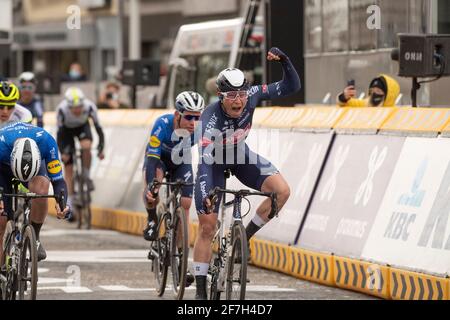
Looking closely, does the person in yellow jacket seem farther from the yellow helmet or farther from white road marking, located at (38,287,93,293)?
the yellow helmet

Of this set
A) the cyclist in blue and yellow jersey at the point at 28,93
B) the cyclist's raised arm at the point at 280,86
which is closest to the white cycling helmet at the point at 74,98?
the cyclist in blue and yellow jersey at the point at 28,93

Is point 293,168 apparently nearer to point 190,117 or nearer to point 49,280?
point 190,117

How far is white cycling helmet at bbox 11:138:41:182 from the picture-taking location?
10516mm

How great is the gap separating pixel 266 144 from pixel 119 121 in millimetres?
6254

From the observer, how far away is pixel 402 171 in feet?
41.2

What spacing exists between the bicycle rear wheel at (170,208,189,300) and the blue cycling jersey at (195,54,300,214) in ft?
3.86

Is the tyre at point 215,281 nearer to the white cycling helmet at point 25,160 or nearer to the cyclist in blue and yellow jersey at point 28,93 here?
the white cycling helmet at point 25,160

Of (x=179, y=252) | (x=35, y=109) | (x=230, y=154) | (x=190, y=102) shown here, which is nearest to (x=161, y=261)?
(x=179, y=252)

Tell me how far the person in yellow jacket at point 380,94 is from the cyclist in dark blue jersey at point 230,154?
15.3ft

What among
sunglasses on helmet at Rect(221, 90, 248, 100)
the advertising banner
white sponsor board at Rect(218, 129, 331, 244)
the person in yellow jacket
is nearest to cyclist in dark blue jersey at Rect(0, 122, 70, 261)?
sunglasses on helmet at Rect(221, 90, 248, 100)

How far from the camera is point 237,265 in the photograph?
34.3ft

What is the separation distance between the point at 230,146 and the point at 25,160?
65.2 inches

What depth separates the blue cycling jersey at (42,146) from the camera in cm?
1080
